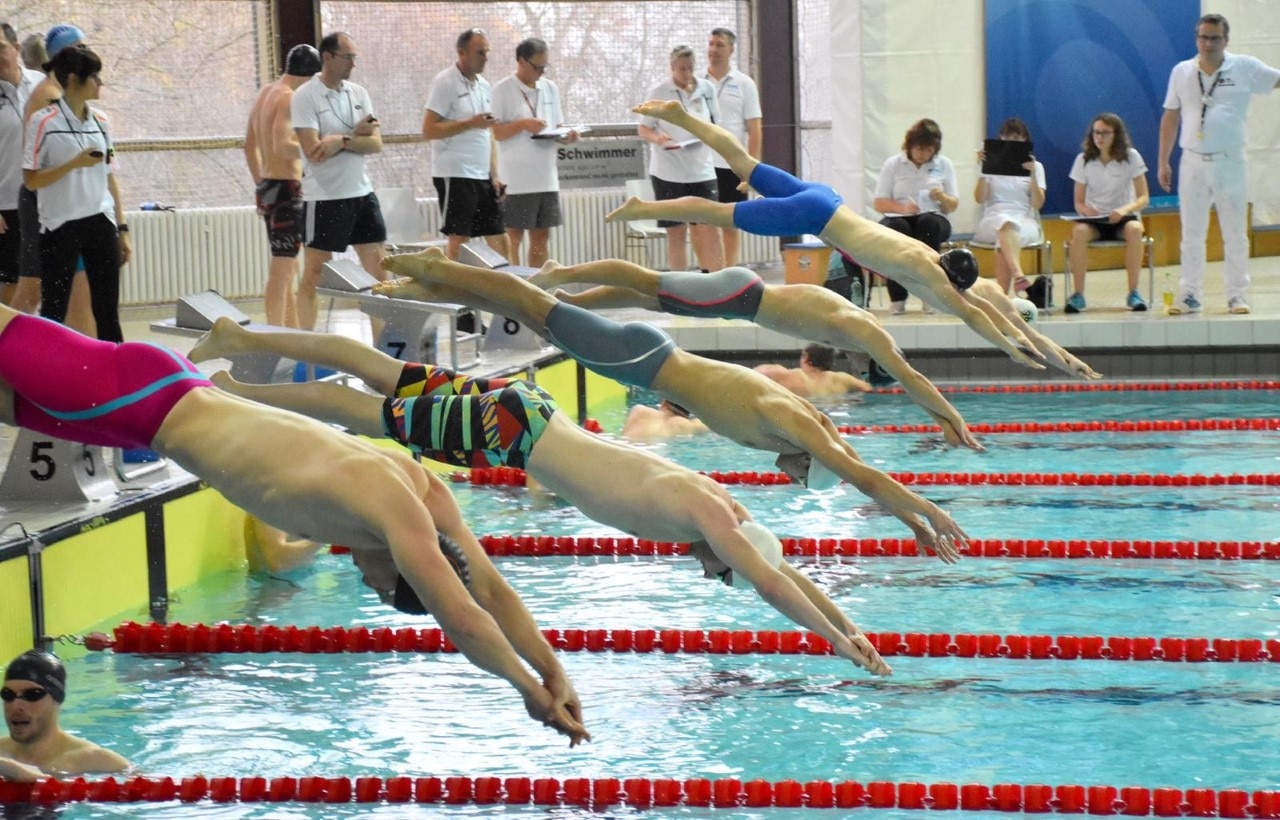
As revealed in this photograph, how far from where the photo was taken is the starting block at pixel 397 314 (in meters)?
6.91

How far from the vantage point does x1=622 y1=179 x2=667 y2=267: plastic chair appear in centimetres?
1211

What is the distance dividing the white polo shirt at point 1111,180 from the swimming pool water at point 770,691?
427 cm

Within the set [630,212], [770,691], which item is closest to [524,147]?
[630,212]

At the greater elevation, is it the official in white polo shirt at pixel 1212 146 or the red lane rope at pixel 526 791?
the official in white polo shirt at pixel 1212 146

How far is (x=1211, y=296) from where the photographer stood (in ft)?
34.5

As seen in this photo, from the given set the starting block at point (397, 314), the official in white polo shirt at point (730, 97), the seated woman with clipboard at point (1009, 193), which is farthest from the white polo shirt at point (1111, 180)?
the starting block at point (397, 314)

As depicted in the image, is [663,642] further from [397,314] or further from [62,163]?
[397,314]

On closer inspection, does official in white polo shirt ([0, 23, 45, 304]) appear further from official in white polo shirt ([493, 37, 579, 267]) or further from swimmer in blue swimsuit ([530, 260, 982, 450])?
official in white polo shirt ([493, 37, 579, 267])

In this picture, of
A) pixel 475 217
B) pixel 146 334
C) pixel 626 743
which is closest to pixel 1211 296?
pixel 475 217

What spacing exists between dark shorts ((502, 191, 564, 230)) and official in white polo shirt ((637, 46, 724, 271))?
81 centimetres

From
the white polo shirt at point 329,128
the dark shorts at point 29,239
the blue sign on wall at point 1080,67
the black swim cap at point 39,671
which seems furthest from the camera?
the blue sign on wall at point 1080,67

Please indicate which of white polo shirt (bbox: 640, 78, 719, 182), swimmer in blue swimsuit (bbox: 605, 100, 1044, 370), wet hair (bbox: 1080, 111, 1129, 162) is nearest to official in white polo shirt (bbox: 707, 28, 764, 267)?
white polo shirt (bbox: 640, 78, 719, 182)

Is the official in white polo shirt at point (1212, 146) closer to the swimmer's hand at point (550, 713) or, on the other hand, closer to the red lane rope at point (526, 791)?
the red lane rope at point (526, 791)

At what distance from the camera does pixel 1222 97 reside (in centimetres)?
937
